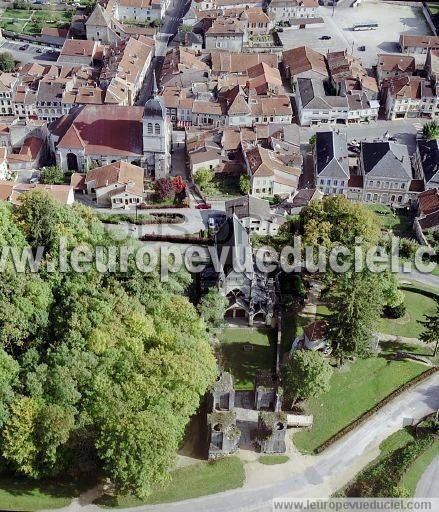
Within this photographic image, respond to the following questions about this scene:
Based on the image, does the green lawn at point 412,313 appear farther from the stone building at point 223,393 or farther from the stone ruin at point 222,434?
the stone ruin at point 222,434

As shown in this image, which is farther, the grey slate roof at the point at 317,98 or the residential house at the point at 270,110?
the grey slate roof at the point at 317,98

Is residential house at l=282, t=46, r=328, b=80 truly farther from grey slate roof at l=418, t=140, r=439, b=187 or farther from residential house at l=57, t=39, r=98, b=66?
residential house at l=57, t=39, r=98, b=66

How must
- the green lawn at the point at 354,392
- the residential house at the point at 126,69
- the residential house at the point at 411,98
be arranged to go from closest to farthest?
the green lawn at the point at 354,392, the residential house at the point at 126,69, the residential house at the point at 411,98

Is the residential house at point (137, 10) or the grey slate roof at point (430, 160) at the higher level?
the residential house at point (137, 10)

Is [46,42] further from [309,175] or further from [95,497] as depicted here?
[95,497]

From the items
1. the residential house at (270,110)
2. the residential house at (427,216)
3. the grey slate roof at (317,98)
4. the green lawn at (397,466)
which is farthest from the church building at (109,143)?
the green lawn at (397,466)

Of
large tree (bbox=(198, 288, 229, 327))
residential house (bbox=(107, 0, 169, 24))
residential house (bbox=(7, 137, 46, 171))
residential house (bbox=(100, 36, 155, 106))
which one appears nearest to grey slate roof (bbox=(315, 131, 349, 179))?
large tree (bbox=(198, 288, 229, 327))
